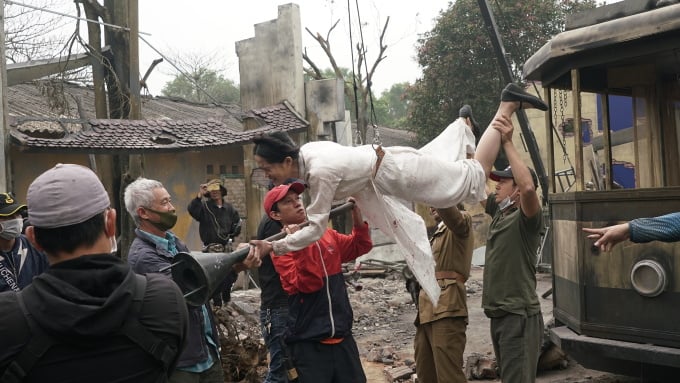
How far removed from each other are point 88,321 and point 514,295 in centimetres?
357

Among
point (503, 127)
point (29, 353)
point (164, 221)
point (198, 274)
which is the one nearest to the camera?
point (29, 353)

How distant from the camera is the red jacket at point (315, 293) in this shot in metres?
4.32

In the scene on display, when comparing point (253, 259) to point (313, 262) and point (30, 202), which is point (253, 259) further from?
point (30, 202)

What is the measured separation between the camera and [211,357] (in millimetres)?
4312

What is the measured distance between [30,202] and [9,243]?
113 inches

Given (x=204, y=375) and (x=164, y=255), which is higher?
(x=164, y=255)

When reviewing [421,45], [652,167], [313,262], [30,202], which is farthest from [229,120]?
[30,202]

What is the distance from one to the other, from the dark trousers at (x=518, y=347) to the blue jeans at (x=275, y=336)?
1.59 meters

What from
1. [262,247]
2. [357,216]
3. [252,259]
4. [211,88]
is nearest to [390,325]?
[357,216]

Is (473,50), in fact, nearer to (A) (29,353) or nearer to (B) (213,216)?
(B) (213,216)

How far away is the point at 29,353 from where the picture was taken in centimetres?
190

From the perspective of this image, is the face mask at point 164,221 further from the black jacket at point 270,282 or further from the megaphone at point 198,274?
the black jacket at point 270,282

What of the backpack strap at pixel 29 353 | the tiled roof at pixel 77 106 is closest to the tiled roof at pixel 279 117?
the tiled roof at pixel 77 106

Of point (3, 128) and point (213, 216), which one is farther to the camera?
point (213, 216)
